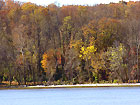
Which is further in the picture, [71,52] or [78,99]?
[71,52]

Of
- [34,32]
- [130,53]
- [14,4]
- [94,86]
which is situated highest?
[14,4]

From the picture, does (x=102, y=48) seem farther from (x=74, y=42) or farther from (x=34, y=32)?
(x=34, y=32)

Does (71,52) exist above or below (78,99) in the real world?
above

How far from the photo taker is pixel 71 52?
85.2 meters

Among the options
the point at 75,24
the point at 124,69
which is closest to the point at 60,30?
the point at 75,24

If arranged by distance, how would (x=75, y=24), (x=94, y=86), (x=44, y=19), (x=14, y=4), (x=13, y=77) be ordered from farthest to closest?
(x=14, y=4), (x=44, y=19), (x=75, y=24), (x=13, y=77), (x=94, y=86)

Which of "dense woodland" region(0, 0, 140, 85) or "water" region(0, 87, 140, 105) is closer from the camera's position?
"water" region(0, 87, 140, 105)

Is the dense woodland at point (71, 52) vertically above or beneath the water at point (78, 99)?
above

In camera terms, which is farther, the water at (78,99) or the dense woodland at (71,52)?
the dense woodland at (71,52)

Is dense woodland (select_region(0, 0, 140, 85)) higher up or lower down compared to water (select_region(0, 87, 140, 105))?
higher up

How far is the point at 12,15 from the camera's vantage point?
365ft

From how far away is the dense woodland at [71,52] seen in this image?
81.2m

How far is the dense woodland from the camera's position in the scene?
8119cm

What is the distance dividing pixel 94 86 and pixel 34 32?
30.8 m
